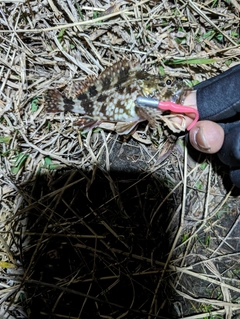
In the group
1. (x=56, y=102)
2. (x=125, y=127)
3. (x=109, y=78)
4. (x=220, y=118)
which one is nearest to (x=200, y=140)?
(x=220, y=118)

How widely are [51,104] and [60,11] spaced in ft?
1.51

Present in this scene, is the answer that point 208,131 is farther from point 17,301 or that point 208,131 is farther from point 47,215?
point 17,301

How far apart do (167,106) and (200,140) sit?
212 mm

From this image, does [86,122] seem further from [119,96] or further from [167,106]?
[167,106]

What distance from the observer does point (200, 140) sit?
1.93m

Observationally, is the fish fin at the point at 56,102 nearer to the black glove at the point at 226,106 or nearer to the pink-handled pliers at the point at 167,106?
the pink-handled pliers at the point at 167,106

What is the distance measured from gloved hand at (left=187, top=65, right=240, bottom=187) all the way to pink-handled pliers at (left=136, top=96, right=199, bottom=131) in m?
0.03

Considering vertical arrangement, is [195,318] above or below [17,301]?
below

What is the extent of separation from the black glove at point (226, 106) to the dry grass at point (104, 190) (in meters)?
0.27

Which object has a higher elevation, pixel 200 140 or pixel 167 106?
pixel 167 106

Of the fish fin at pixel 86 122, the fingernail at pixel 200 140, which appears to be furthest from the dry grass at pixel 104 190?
the fingernail at pixel 200 140

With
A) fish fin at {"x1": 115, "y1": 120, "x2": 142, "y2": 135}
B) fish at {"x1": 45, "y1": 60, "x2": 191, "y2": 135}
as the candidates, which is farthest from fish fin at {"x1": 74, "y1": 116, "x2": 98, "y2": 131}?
fish fin at {"x1": 115, "y1": 120, "x2": 142, "y2": 135}

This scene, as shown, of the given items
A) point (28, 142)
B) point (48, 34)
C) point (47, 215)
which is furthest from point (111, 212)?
point (48, 34)

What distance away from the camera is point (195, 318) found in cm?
216
